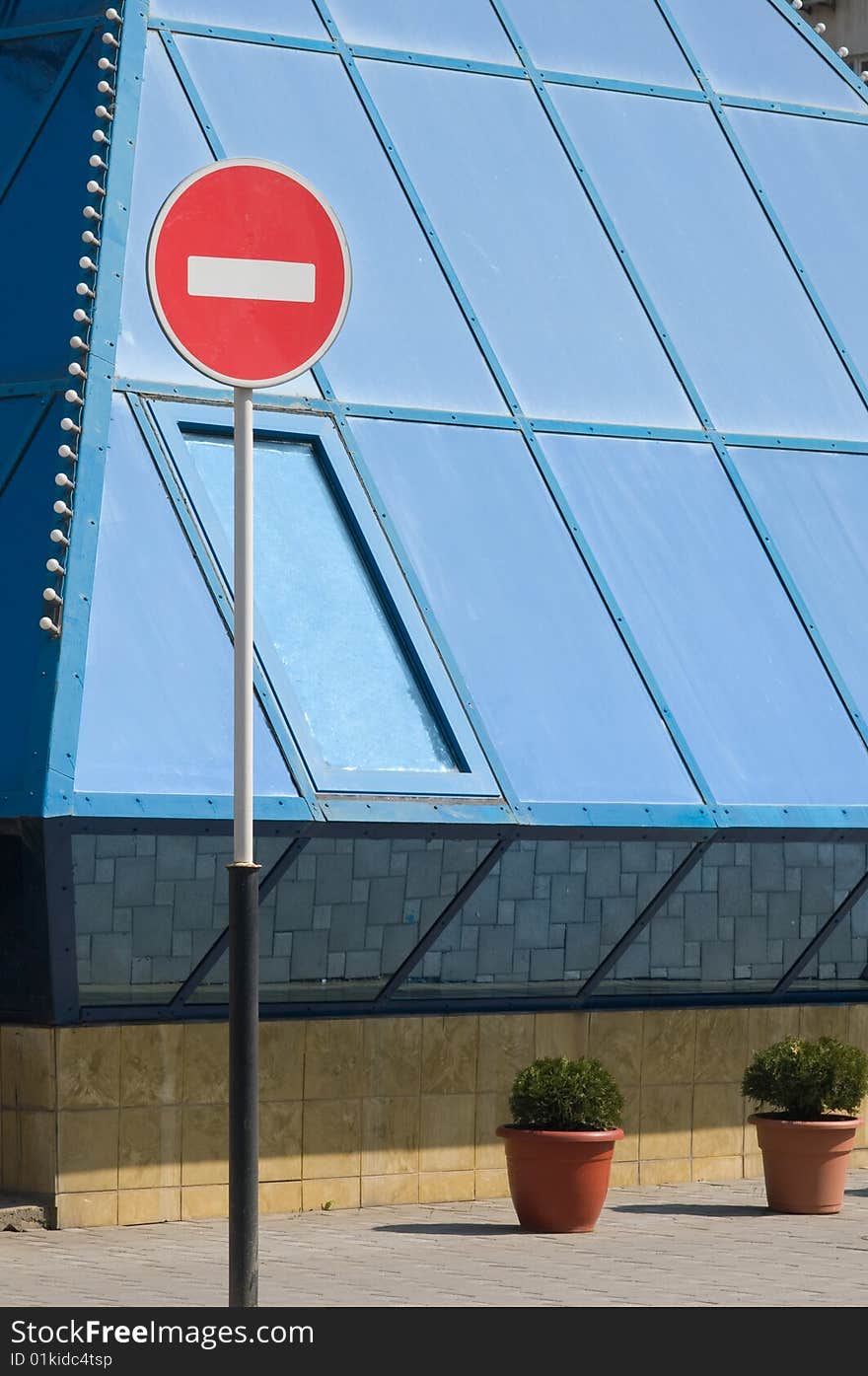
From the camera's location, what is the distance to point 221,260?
841 cm

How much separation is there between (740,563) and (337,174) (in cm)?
373

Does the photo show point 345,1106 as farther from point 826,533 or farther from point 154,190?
point 154,190

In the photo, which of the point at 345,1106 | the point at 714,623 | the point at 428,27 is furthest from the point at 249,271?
the point at 428,27

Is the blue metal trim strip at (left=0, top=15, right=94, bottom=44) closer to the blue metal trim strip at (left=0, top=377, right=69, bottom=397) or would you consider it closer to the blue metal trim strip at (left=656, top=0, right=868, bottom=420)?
the blue metal trim strip at (left=0, top=377, right=69, bottom=397)

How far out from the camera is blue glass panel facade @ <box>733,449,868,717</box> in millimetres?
16234

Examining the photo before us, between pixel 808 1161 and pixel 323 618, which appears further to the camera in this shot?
pixel 808 1161

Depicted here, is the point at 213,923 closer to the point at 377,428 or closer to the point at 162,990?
the point at 162,990

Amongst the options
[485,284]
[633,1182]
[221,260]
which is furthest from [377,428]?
[221,260]

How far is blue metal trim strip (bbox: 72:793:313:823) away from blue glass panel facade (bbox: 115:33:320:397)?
8.58 ft

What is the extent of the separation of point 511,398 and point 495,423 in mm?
296

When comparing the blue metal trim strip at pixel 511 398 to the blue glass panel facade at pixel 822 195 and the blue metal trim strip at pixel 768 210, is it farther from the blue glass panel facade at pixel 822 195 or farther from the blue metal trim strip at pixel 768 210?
the blue glass panel facade at pixel 822 195

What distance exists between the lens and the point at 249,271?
8430 mm

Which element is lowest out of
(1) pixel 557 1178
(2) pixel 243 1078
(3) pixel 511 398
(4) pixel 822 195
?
(2) pixel 243 1078

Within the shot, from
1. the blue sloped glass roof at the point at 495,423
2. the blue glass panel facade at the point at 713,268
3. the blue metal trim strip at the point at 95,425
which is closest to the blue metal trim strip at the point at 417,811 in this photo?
the blue sloped glass roof at the point at 495,423
